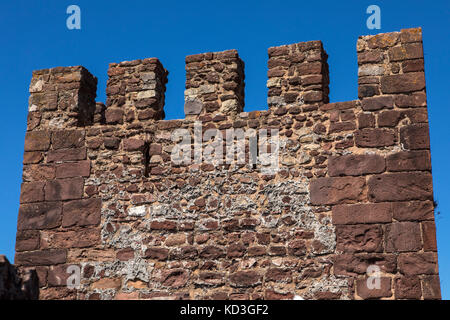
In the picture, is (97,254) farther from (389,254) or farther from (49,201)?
(389,254)

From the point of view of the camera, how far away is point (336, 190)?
6.81 metres

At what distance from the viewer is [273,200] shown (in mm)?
6957

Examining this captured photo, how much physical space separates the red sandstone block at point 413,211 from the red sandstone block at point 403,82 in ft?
4.26

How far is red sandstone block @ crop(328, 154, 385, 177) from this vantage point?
6.76 m

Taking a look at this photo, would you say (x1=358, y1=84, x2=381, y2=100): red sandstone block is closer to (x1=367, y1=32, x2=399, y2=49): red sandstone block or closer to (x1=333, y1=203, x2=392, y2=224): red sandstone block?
(x1=367, y1=32, x2=399, y2=49): red sandstone block

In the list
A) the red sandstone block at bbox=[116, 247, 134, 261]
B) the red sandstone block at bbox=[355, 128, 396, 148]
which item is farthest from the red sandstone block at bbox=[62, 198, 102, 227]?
the red sandstone block at bbox=[355, 128, 396, 148]

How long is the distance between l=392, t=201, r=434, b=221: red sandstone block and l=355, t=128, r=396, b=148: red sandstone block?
27.6 inches

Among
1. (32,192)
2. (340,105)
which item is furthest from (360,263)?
(32,192)

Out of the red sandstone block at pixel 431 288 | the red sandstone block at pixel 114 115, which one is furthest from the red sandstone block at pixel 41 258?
the red sandstone block at pixel 431 288

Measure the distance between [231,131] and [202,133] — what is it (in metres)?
0.37

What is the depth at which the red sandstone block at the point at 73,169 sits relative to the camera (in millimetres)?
7652
